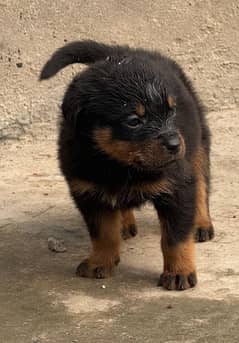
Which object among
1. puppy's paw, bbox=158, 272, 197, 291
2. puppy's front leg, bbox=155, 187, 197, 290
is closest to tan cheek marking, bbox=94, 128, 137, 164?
puppy's front leg, bbox=155, 187, 197, 290

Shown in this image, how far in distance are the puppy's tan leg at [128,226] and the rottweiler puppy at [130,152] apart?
17.0 inches

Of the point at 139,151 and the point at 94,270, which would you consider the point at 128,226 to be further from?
the point at 139,151

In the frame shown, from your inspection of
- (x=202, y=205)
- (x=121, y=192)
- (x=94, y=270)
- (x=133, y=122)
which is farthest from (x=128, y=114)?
(x=202, y=205)

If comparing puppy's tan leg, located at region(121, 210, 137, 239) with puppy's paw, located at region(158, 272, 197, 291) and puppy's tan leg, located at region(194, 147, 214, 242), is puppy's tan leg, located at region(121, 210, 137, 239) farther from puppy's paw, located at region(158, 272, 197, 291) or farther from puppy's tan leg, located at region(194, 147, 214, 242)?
puppy's paw, located at region(158, 272, 197, 291)

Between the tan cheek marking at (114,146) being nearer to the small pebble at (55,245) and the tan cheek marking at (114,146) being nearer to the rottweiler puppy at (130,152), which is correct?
the rottweiler puppy at (130,152)

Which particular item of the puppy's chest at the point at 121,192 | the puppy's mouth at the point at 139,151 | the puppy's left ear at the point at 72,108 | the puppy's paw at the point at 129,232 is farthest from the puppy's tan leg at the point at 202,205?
the puppy's left ear at the point at 72,108

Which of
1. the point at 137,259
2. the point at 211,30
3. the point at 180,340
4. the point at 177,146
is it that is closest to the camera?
the point at 180,340

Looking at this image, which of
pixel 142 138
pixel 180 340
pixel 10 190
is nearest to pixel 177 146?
pixel 142 138

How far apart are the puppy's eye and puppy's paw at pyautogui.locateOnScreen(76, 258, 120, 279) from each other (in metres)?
0.92

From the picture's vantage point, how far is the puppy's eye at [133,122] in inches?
175

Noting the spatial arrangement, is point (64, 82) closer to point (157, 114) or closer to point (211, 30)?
point (211, 30)

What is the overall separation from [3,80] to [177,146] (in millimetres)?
3089

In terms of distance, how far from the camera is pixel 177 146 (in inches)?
173

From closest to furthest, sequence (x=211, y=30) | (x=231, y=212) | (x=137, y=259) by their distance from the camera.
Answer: (x=137, y=259) → (x=231, y=212) → (x=211, y=30)
